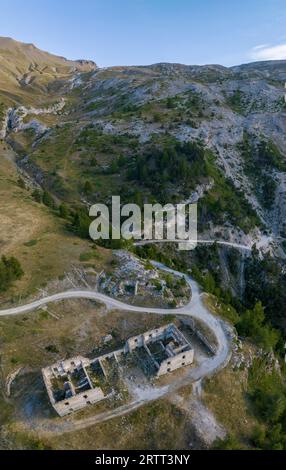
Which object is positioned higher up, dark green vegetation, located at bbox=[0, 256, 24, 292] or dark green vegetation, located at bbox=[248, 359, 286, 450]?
dark green vegetation, located at bbox=[0, 256, 24, 292]

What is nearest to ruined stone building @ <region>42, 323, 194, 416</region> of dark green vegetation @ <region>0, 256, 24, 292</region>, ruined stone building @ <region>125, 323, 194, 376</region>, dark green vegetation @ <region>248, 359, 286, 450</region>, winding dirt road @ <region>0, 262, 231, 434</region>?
ruined stone building @ <region>125, 323, 194, 376</region>

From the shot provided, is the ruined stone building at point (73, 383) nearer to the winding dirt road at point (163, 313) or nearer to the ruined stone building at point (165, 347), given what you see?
the winding dirt road at point (163, 313)

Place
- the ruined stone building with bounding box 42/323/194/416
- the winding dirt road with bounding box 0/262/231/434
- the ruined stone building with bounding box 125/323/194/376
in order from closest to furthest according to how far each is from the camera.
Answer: the winding dirt road with bounding box 0/262/231/434
the ruined stone building with bounding box 42/323/194/416
the ruined stone building with bounding box 125/323/194/376

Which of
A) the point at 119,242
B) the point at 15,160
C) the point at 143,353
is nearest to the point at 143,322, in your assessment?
the point at 143,353

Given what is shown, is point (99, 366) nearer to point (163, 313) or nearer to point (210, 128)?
point (163, 313)

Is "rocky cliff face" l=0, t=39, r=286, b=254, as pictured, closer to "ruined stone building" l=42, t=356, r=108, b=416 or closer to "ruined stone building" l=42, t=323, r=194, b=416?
"ruined stone building" l=42, t=323, r=194, b=416

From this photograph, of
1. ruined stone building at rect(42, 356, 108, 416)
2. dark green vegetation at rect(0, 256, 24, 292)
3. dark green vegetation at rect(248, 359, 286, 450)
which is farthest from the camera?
dark green vegetation at rect(0, 256, 24, 292)

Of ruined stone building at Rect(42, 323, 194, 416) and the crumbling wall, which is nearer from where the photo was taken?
ruined stone building at Rect(42, 323, 194, 416)

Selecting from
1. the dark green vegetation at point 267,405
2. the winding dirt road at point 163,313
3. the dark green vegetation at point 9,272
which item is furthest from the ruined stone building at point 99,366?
the dark green vegetation at point 9,272
